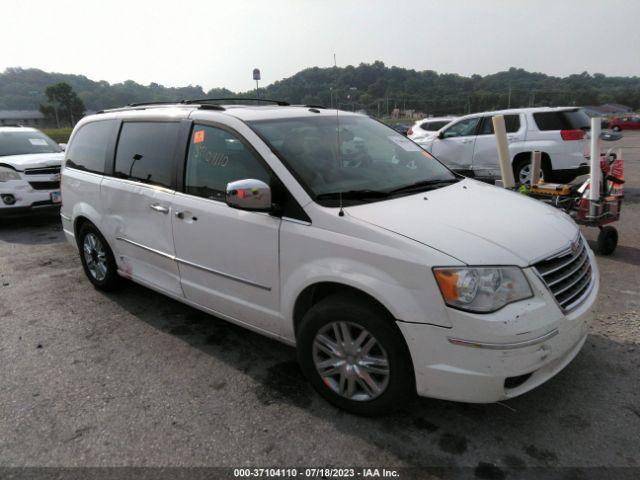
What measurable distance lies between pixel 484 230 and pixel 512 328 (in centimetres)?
56

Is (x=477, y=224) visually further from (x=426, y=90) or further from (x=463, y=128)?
(x=426, y=90)

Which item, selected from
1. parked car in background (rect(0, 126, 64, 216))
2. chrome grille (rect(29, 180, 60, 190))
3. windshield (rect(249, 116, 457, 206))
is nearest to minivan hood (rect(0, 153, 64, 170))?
Result: parked car in background (rect(0, 126, 64, 216))

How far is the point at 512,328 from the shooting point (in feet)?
7.09

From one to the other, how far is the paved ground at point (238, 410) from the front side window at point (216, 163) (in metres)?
1.22

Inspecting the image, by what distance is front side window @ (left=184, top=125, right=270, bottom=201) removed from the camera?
2996 mm

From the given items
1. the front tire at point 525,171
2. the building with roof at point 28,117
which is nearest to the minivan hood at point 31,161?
the front tire at point 525,171

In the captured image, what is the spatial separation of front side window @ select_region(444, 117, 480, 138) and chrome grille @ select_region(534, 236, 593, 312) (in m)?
8.29

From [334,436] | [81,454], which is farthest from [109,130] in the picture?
[334,436]

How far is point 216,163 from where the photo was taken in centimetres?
321

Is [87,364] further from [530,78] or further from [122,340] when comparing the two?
[530,78]

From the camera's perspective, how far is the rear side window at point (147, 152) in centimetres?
353

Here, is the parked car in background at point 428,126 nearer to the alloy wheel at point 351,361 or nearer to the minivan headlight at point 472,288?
the alloy wheel at point 351,361

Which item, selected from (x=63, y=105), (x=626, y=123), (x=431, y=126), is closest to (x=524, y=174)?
(x=431, y=126)

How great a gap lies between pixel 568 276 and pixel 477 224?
0.57 m
